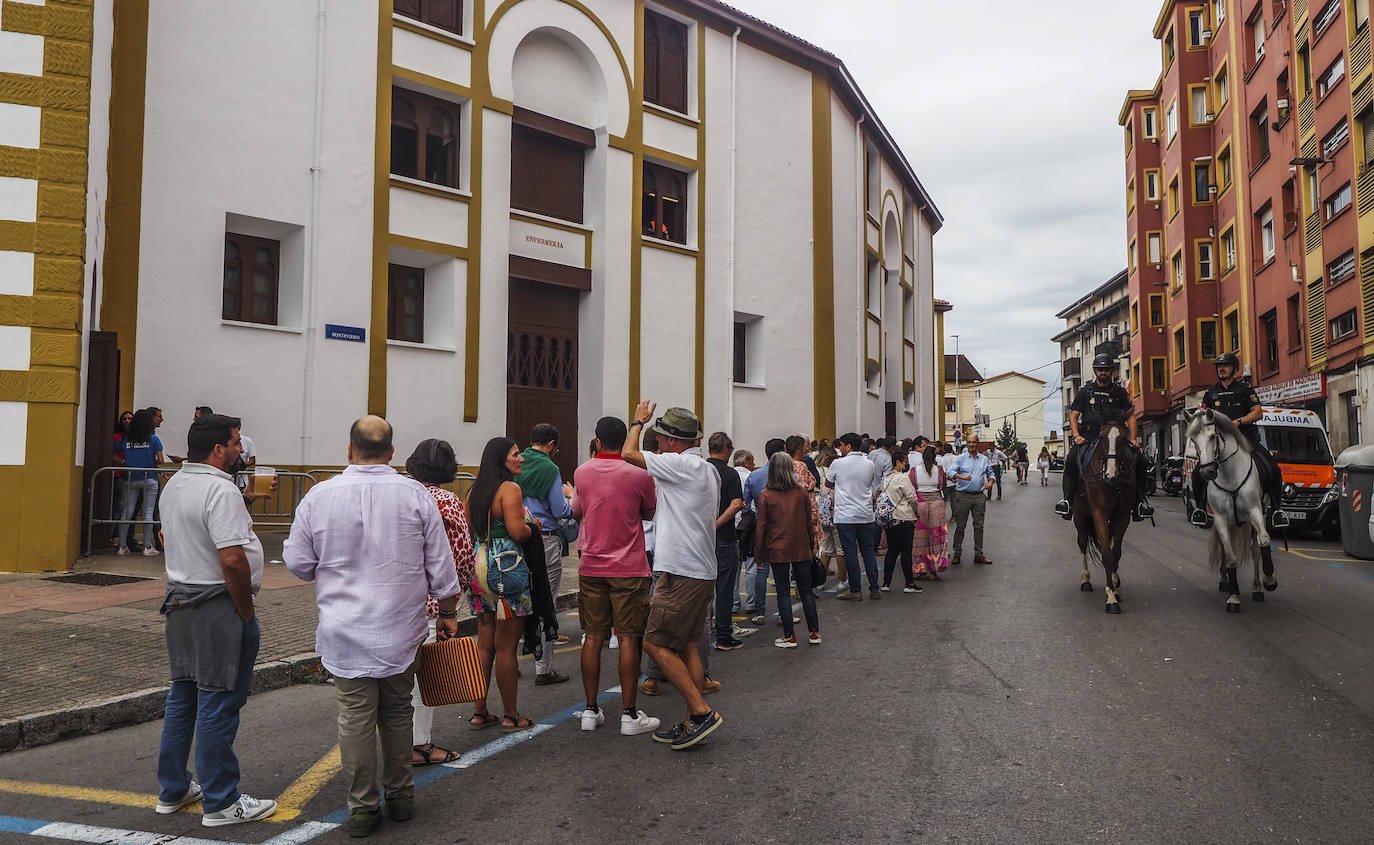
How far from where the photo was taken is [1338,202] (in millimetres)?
27000

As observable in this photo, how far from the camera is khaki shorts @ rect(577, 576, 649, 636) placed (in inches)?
227

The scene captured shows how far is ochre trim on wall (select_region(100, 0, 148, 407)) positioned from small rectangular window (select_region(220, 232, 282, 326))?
5.03 feet

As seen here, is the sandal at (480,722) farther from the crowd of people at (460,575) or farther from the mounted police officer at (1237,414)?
the mounted police officer at (1237,414)

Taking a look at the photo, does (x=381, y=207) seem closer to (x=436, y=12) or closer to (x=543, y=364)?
(x=436, y=12)

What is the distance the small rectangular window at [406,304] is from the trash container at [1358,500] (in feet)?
50.4

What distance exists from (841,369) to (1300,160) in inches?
559

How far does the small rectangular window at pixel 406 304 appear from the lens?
17.8m

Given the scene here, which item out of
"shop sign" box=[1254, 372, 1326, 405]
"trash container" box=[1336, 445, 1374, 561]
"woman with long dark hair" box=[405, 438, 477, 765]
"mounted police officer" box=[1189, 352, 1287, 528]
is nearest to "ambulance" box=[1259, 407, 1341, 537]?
"trash container" box=[1336, 445, 1374, 561]

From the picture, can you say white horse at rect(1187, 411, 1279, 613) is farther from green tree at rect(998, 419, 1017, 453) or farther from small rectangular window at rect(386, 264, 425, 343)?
green tree at rect(998, 419, 1017, 453)

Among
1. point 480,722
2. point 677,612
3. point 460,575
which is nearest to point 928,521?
point 677,612

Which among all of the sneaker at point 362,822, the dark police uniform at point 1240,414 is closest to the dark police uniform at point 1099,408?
the dark police uniform at point 1240,414

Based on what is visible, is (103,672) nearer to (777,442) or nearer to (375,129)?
(777,442)

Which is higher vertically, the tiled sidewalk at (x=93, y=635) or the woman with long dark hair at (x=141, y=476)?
the woman with long dark hair at (x=141, y=476)

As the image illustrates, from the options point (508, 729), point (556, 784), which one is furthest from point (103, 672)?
point (556, 784)
